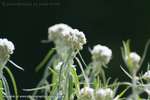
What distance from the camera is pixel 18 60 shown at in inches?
94.0

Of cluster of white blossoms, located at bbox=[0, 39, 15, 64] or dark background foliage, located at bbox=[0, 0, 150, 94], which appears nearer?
cluster of white blossoms, located at bbox=[0, 39, 15, 64]

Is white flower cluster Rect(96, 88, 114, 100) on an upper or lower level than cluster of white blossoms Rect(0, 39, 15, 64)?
lower

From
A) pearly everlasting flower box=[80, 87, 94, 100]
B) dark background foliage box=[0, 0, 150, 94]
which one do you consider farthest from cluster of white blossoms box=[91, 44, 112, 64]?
dark background foliage box=[0, 0, 150, 94]

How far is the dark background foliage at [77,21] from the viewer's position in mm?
2492

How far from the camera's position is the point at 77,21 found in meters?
2.60

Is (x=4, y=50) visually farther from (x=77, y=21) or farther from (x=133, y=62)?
(x=77, y=21)

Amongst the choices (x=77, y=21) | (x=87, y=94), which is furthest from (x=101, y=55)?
(x=77, y=21)

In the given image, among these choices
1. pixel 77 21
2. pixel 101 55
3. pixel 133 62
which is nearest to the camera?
pixel 133 62

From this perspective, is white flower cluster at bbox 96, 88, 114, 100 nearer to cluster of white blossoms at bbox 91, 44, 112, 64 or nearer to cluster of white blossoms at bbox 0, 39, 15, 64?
cluster of white blossoms at bbox 91, 44, 112, 64

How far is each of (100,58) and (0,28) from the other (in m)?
1.68

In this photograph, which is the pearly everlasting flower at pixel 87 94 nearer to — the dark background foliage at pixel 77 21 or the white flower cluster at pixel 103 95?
the white flower cluster at pixel 103 95

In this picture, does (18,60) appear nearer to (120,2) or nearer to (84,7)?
(84,7)

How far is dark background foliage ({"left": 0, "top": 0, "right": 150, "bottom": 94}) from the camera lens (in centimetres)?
249

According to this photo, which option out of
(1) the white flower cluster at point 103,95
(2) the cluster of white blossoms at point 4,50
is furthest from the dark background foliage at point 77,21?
(1) the white flower cluster at point 103,95
